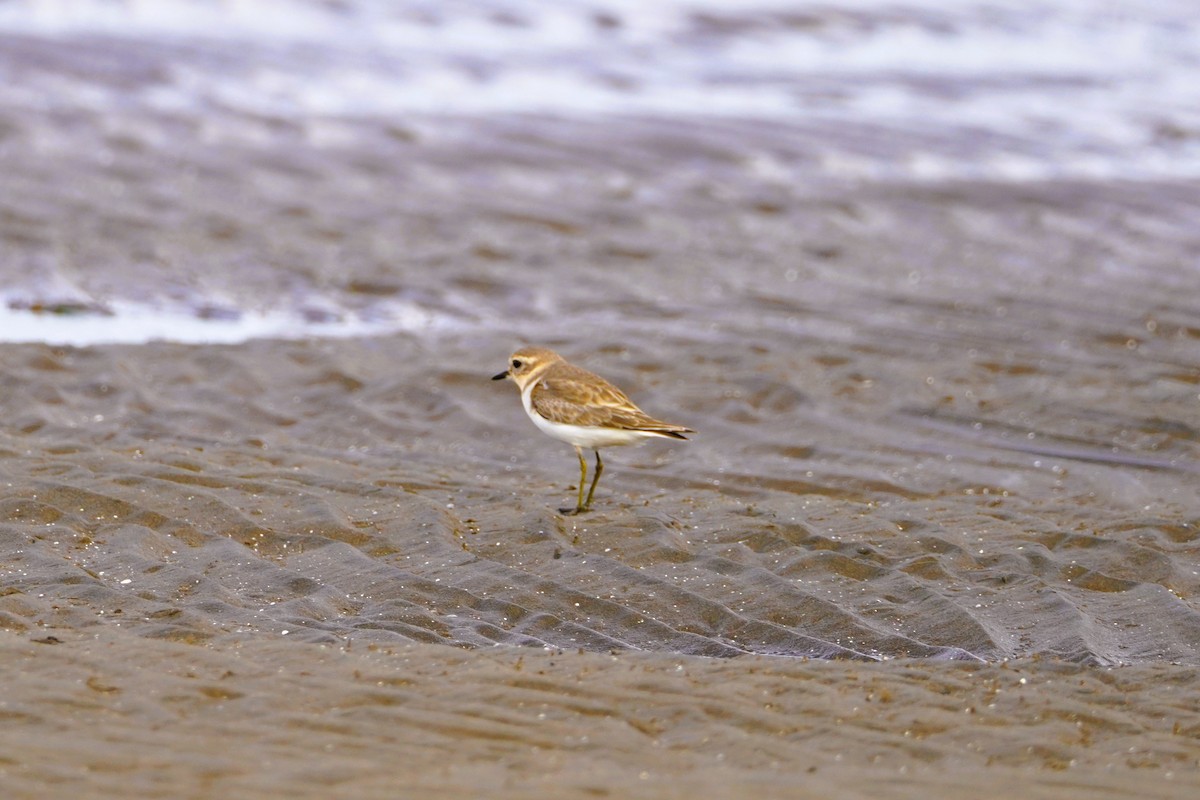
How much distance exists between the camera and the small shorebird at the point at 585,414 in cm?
764

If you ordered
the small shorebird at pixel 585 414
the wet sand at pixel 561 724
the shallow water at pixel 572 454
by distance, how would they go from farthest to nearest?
the small shorebird at pixel 585 414 → the shallow water at pixel 572 454 → the wet sand at pixel 561 724

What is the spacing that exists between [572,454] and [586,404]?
58.5 inches

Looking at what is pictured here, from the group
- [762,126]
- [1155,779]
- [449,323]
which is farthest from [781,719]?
[762,126]

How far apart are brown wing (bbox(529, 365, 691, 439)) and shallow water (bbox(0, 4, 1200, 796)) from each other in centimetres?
44

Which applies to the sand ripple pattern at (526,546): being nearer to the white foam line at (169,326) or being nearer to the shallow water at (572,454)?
the shallow water at (572,454)

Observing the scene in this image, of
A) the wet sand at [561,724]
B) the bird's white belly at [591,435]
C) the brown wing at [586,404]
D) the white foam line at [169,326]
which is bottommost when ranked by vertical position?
the wet sand at [561,724]

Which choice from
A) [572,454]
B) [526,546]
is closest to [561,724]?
[526,546]

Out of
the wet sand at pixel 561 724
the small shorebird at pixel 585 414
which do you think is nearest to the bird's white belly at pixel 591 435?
the small shorebird at pixel 585 414

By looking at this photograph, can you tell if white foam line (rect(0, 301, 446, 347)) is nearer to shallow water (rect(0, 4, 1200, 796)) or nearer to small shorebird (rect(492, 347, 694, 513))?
shallow water (rect(0, 4, 1200, 796))

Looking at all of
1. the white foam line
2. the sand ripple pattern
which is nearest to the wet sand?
the sand ripple pattern

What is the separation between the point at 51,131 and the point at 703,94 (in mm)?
8020

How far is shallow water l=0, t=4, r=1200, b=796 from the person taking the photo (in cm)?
505

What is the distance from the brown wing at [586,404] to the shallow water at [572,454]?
44cm

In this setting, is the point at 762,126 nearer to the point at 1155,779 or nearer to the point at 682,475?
the point at 682,475
